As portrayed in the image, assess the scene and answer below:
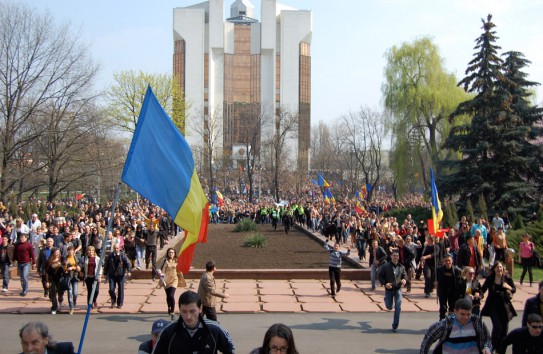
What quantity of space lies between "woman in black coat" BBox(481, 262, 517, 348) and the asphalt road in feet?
4.46

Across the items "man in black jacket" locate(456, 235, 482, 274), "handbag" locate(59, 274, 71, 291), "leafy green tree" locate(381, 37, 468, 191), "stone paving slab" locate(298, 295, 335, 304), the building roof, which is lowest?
"stone paving slab" locate(298, 295, 335, 304)

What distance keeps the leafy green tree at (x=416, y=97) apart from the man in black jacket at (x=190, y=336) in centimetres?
3571

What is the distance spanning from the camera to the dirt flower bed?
63.5ft

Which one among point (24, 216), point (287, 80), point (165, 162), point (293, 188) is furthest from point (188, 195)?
point (287, 80)

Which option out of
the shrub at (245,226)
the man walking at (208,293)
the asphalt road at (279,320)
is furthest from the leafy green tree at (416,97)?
the man walking at (208,293)

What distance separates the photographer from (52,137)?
26500 mm

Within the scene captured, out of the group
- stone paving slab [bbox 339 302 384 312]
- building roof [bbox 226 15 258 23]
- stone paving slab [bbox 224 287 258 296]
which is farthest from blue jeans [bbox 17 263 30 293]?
building roof [bbox 226 15 258 23]

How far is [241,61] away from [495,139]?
72039mm

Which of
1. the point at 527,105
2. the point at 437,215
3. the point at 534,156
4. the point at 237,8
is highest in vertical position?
the point at 237,8

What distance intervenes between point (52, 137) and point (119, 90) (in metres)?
27.3

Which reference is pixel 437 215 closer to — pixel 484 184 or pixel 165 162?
pixel 165 162

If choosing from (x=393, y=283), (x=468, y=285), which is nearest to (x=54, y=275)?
(x=393, y=283)

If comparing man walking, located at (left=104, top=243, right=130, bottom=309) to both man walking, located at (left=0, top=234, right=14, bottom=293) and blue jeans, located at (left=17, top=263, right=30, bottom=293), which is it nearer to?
blue jeans, located at (left=17, top=263, right=30, bottom=293)

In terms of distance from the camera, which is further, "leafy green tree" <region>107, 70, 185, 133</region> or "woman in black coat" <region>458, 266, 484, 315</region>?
"leafy green tree" <region>107, 70, 185, 133</region>
